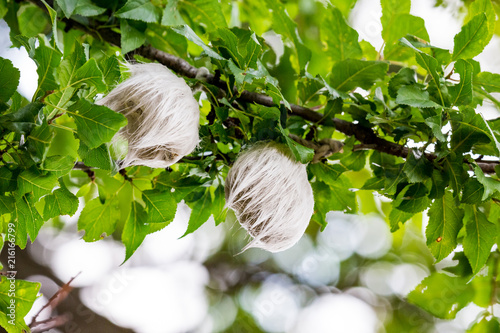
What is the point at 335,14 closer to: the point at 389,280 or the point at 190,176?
the point at 190,176

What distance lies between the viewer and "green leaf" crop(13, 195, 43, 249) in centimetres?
46

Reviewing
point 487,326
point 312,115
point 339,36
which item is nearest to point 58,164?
point 312,115

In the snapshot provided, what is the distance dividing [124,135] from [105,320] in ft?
3.29

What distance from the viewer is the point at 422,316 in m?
1.66

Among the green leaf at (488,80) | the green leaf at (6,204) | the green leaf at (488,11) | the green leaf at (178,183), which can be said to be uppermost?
the green leaf at (488,11)

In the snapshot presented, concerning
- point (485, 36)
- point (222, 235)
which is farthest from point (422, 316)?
point (485, 36)

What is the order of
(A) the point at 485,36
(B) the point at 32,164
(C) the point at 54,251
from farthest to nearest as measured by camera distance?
(C) the point at 54,251 < (A) the point at 485,36 < (B) the point at 32,164

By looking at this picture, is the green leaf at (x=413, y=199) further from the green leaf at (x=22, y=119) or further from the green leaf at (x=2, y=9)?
the green leaf at (x=2, y=9)

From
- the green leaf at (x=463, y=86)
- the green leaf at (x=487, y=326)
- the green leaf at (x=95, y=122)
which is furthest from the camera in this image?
the green leaf at (x=487, y=326)

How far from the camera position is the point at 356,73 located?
1.87 feet

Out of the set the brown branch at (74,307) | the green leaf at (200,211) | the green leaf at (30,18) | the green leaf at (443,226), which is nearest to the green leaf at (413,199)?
the green leaf at (443,226)

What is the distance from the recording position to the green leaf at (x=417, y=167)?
49 centimetres

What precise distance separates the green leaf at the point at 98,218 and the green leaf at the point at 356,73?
1.08ft

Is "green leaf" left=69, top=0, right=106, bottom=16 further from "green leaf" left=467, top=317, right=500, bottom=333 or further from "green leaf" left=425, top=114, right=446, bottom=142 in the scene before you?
"green leaf" left=467, top=317, right=500, bottom=333
